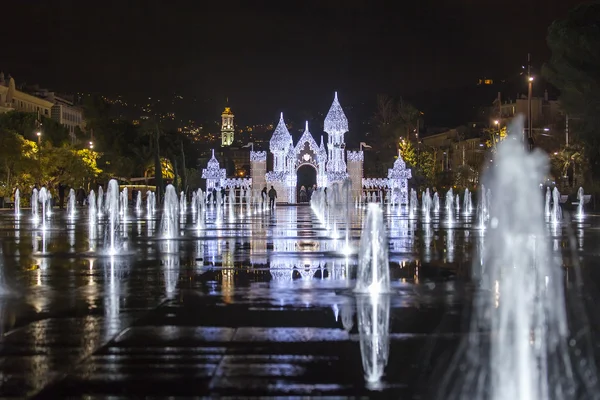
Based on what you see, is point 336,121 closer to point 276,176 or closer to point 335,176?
point 335,176

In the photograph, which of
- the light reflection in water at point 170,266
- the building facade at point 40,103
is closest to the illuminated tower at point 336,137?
the building facade at point 40,103

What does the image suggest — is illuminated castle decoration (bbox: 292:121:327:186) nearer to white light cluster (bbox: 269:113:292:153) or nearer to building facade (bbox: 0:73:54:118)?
white light cluster (bbox: 269:113:292:153)

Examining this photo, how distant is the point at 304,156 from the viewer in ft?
271

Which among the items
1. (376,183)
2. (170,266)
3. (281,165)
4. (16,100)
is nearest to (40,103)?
(16,100)

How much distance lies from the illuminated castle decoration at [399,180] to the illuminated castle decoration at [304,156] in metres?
3.42

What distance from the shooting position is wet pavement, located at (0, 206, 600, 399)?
6391mm

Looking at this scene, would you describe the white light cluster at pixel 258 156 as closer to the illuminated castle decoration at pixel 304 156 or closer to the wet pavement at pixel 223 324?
the illuminated castle decoration at pixel 304 156

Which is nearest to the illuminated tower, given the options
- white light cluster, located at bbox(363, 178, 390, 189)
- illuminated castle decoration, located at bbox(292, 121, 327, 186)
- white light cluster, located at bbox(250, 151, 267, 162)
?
illuminated castle decoration, located at bbox(292, 121, 327, 186)

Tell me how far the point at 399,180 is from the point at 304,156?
966 cm

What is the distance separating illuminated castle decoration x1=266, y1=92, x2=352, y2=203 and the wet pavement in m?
62.5

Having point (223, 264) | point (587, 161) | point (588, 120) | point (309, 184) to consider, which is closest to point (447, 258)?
point (223, 264)

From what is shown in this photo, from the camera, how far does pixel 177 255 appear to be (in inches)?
695

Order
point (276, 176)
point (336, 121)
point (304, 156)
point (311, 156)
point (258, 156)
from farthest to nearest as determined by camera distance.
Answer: point (311, 156) → point (304, 156) → point (336, 121) → point (276, 176) → point (258, 156)

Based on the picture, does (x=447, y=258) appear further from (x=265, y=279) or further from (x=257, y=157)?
(x=257, y=157)
